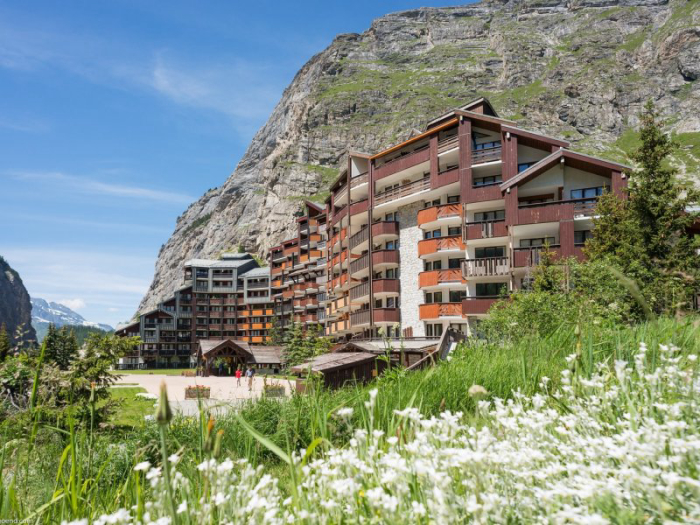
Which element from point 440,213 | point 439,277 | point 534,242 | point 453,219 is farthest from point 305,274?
point 534,242

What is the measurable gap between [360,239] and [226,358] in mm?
38578

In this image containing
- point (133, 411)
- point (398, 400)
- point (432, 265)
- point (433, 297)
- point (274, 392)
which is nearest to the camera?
point (398, 400)

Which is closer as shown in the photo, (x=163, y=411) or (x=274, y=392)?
Answer: (x=163, y=411)

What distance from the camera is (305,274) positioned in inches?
3543

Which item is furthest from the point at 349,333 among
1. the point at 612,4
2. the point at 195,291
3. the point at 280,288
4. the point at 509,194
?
the point at 612,4

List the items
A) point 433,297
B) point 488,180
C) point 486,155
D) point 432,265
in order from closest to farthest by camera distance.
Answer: point 486,155 < point 488,180 < point 433,297 < point 432,265

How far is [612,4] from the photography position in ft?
618

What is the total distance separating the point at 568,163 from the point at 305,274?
6225 cm

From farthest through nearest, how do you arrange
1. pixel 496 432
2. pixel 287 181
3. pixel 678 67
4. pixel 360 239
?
pixel 287 181, pixel 678 67, pixel 360 239, pixel 496 432

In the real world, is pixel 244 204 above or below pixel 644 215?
above

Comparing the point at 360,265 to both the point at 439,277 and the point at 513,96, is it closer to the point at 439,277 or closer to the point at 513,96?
the point at 439,277

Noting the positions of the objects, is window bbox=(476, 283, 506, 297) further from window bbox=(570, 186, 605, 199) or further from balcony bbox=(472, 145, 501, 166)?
balcony bbox=(472, 145, 501, 166)

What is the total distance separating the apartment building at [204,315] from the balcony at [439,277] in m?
71.4

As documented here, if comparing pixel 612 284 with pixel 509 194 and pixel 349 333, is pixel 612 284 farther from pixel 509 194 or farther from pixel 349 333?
pixel 349 333
